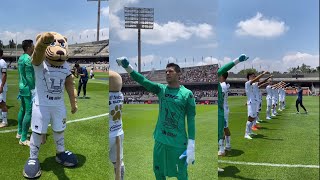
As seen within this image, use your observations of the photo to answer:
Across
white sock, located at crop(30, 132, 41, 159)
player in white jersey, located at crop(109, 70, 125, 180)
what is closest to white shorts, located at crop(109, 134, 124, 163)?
player in white jersey, located at crop(109, 70, 125, 180)

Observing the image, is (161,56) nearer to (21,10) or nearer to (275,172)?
(21,10)

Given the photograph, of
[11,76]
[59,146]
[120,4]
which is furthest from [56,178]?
[120,4]

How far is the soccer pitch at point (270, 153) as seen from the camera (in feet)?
19.5

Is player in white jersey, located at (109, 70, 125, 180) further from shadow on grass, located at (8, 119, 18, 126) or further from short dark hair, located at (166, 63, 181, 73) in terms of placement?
shadow on grass, located at (8, 119, 18, 126)

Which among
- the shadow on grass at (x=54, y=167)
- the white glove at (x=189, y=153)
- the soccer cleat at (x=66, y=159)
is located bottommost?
the shadow on grass at (x=54, y=167)

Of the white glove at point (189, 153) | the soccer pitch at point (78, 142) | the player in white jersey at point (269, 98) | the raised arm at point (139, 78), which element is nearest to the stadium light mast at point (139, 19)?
the raised arm at point (139, 78)

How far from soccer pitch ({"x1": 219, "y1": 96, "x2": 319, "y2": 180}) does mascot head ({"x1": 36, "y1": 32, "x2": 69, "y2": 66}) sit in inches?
130

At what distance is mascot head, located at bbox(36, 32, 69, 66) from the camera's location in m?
3.24

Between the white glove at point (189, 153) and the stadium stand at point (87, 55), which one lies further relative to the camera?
the stadium stand at point (87, 55)

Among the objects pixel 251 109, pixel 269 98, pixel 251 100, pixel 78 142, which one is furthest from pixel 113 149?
pixel 269 98

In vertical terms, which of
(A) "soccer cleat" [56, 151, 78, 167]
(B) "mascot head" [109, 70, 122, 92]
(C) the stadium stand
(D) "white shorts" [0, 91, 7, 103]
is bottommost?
(A) "soccer cleat" [56, 151, 78, 167]

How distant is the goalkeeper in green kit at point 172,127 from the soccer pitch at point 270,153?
2354mm

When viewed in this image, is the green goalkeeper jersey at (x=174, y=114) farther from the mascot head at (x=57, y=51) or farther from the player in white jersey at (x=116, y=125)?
the mascot head at (x=57, y=51)

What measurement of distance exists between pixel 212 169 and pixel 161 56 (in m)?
1.42
